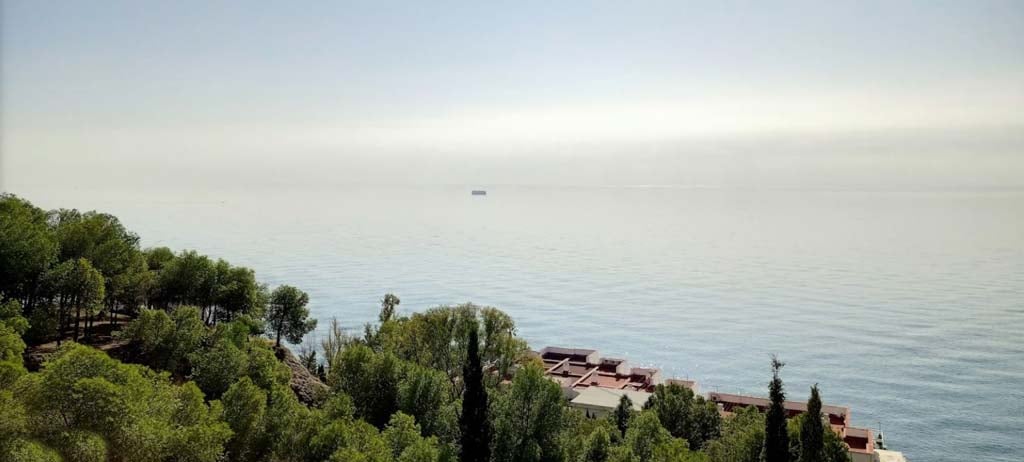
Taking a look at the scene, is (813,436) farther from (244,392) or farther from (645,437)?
(244,392)

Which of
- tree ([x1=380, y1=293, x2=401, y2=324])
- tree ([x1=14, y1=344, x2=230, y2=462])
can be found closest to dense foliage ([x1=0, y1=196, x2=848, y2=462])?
tree ([x1=14, y1=344, x2=230, y2=462])

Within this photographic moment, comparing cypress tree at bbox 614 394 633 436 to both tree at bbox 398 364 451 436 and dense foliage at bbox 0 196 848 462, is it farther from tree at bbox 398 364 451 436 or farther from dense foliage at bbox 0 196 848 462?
tree at bbox 398 364 451 436

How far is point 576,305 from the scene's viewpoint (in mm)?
88438

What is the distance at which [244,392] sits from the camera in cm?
2398

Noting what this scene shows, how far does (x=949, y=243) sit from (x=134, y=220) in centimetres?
19999

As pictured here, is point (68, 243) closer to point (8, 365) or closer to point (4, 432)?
point (8, 365)

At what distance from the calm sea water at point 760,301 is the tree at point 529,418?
30368 mm

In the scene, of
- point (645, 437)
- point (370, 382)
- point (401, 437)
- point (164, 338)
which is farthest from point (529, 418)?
point (164, 338)

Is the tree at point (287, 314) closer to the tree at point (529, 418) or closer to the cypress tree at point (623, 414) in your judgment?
the cypress tree at point (623, 414)

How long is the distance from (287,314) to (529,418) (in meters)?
24.7

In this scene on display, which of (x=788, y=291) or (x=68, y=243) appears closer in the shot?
(x=68, y=243)

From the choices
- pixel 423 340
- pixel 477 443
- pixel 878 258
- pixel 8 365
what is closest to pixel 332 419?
pixel 477 443

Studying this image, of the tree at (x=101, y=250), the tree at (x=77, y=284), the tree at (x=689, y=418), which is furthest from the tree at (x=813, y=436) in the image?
the tree at (x=101, y=250)

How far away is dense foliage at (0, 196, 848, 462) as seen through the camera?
63.9 ft
